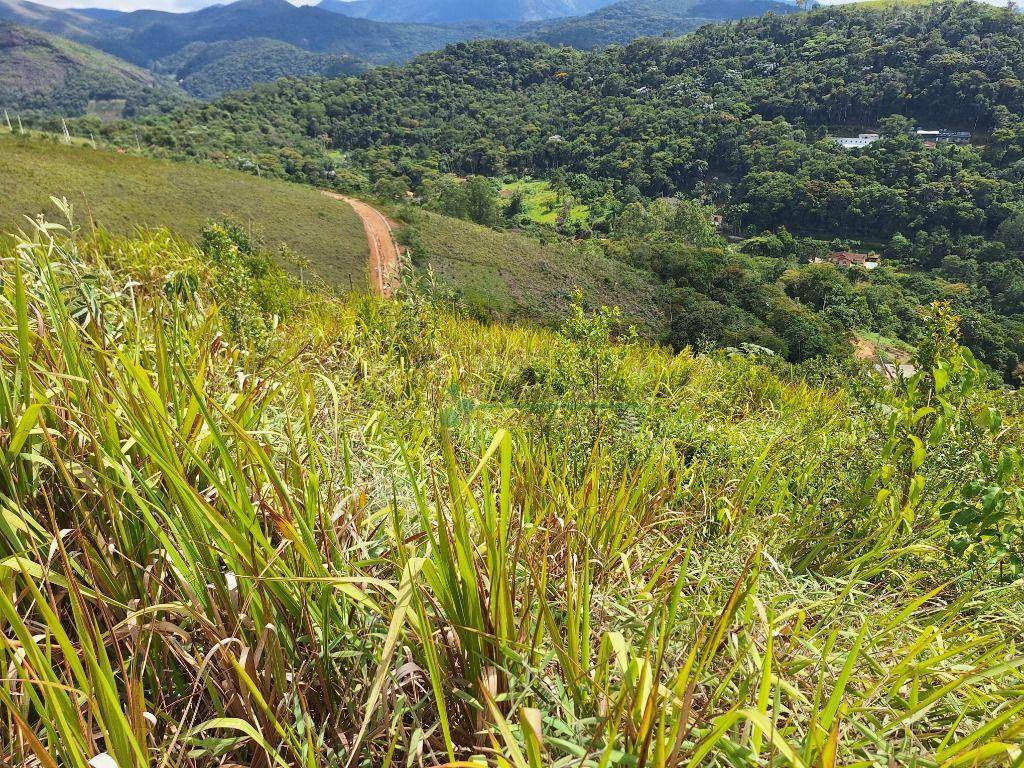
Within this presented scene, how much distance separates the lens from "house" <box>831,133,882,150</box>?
287 feet

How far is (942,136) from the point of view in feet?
287

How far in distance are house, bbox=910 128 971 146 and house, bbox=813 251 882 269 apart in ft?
116

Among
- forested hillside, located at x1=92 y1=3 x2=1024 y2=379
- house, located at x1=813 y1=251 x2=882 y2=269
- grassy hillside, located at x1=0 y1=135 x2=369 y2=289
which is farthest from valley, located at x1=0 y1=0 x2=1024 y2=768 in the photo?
house, located at x1=813 y1=251 x2=882 y2=269

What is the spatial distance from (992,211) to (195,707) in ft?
296

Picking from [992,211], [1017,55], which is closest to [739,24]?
[1017,55]

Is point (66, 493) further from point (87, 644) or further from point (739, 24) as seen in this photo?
point (739, 24)

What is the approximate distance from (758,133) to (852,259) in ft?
145

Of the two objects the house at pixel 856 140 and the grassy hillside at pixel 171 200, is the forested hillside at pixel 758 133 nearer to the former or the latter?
the house at pixel 856 140

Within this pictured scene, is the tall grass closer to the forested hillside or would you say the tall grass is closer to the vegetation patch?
the forested hillside

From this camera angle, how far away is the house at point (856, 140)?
8753 centimetres

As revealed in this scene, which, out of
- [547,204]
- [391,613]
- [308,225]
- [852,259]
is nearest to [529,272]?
[308,225]

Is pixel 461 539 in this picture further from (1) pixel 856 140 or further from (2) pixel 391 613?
(1) pixel 856 140

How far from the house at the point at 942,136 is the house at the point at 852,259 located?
116ft

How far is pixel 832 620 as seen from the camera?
1286 mm
